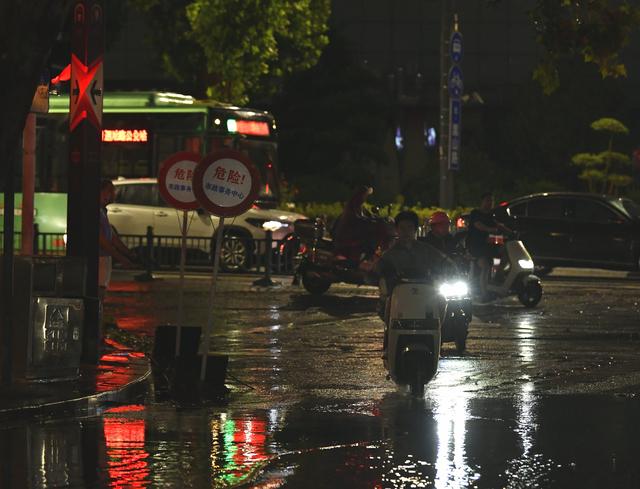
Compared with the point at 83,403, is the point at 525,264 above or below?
above

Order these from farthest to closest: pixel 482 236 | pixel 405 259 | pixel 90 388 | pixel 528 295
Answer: pixel 482 236 < pixel 528 295 < pixel 405 259 < pixel 90 388

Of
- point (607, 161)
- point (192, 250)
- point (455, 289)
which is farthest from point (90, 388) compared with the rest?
point (607, 161)

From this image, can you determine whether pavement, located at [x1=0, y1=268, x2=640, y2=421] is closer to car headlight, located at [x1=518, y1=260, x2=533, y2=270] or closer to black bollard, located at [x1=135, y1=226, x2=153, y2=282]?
car headlight, located at [x1=518, y1=260, x2=533, y2=270]

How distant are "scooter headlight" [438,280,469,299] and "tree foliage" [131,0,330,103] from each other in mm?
22276

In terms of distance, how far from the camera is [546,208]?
97.1ft

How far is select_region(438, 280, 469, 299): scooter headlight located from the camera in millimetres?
15724

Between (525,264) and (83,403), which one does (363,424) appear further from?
(525,264)

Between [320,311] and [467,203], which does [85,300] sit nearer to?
[320,311]

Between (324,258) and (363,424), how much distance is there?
12.5m

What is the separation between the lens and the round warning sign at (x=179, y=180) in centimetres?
1531

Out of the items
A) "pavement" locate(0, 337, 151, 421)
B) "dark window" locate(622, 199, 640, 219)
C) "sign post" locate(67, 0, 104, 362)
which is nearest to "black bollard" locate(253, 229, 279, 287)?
"dark window" locate(622, 199, 640, 219)

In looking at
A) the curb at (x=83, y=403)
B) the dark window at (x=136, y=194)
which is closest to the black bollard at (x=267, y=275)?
the dark window at (x=136, y=194)

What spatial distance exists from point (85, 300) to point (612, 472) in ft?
21.5

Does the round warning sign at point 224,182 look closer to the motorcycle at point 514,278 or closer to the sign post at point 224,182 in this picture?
the sign post at point 224,182
